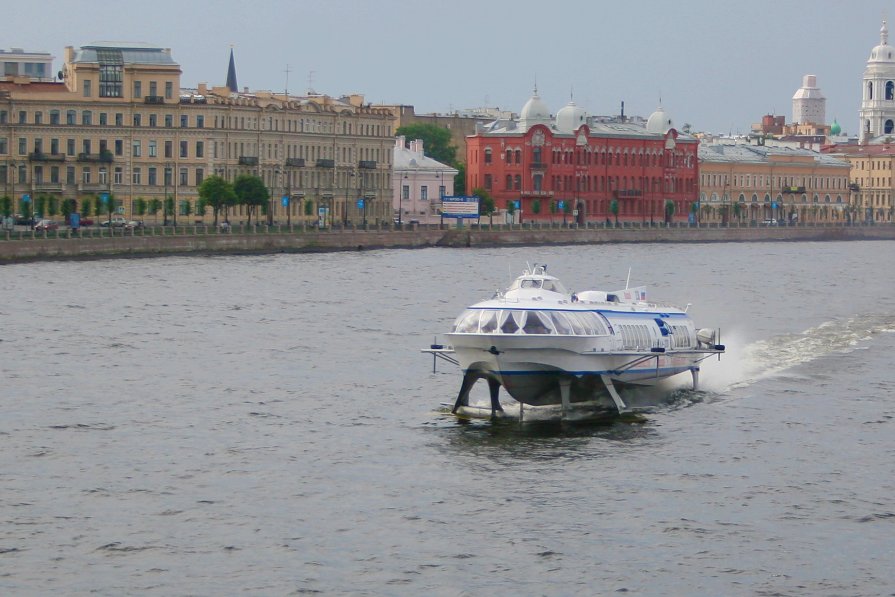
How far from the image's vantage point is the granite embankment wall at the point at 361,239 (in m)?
77.2

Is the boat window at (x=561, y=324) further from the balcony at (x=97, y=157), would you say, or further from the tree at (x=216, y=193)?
the balcony at (x=97, y=157)

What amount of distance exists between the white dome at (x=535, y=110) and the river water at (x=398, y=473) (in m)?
78.2

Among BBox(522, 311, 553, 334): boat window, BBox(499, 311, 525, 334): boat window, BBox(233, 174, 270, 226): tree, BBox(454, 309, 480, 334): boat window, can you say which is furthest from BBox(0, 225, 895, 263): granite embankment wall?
BBox(522, 311, 553, 334): boat window

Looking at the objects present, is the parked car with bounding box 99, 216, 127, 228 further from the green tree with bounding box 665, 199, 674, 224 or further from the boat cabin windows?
the boat cabin windows

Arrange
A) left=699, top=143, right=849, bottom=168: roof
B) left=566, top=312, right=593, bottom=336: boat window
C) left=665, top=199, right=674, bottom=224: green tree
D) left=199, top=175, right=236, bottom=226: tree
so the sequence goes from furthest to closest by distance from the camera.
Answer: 1. left=699, top=143, right=849, bottom=168: roof
2. left=665, top=199, right=674, bottom=224: green tree
3. left=199, top=175, right=236, bottom=226: tree
4. left=566, top=312, right=593, bottom=336: boat window

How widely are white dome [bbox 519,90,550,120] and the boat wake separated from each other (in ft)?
243

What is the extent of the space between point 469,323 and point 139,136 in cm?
7163

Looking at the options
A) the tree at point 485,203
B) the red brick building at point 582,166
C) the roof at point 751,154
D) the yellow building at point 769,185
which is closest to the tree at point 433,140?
the red brick building at point 582,166

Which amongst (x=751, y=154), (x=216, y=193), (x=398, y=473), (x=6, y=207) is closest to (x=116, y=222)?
(x=216, y=193)

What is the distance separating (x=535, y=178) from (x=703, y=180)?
80.4 feet

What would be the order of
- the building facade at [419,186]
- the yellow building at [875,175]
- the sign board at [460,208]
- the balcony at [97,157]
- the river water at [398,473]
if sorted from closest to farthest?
the river water at [398,473] → the balcony at [97,157] → the sign board at [460,208] → the building facade at [419,186] → the yellow building at [875,175]

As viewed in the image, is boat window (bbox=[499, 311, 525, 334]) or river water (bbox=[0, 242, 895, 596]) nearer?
river water (bbox=[0, 242, 895, 596])

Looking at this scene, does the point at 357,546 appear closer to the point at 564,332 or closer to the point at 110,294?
the point at 564,332

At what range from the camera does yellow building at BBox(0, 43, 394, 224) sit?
99188 millimetres
